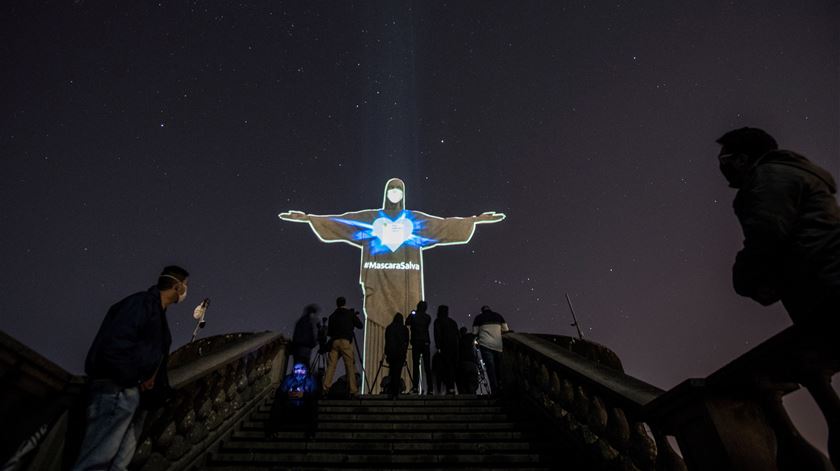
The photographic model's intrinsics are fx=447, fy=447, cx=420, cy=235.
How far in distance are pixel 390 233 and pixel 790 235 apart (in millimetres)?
10219

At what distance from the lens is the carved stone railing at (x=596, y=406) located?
2851mm

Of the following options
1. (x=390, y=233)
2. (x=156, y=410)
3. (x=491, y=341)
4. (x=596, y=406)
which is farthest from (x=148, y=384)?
(x=390, y=233)

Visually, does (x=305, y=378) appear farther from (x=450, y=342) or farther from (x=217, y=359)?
(x=450, y=342)

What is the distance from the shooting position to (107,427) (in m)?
2.54

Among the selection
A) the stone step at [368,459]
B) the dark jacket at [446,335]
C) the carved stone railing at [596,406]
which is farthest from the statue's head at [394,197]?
the stone step at [368,459]

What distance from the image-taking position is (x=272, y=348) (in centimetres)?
684

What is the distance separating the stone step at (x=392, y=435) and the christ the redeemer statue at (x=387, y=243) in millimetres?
5893

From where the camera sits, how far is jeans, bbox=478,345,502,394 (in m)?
7.15

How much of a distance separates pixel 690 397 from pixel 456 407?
3687 millimetres

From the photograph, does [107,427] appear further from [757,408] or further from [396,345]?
[396,345]

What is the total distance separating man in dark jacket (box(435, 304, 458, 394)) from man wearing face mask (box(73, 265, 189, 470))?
5112 mm

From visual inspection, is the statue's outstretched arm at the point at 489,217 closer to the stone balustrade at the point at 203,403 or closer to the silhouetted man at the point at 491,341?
the silhouetted man at the point at 491,341

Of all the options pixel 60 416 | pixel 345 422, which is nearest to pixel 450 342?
pixel 345 422

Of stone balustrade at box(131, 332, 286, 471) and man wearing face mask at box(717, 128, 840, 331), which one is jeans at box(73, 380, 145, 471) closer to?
stone balustrade at box(131, 332, 286, 471)
